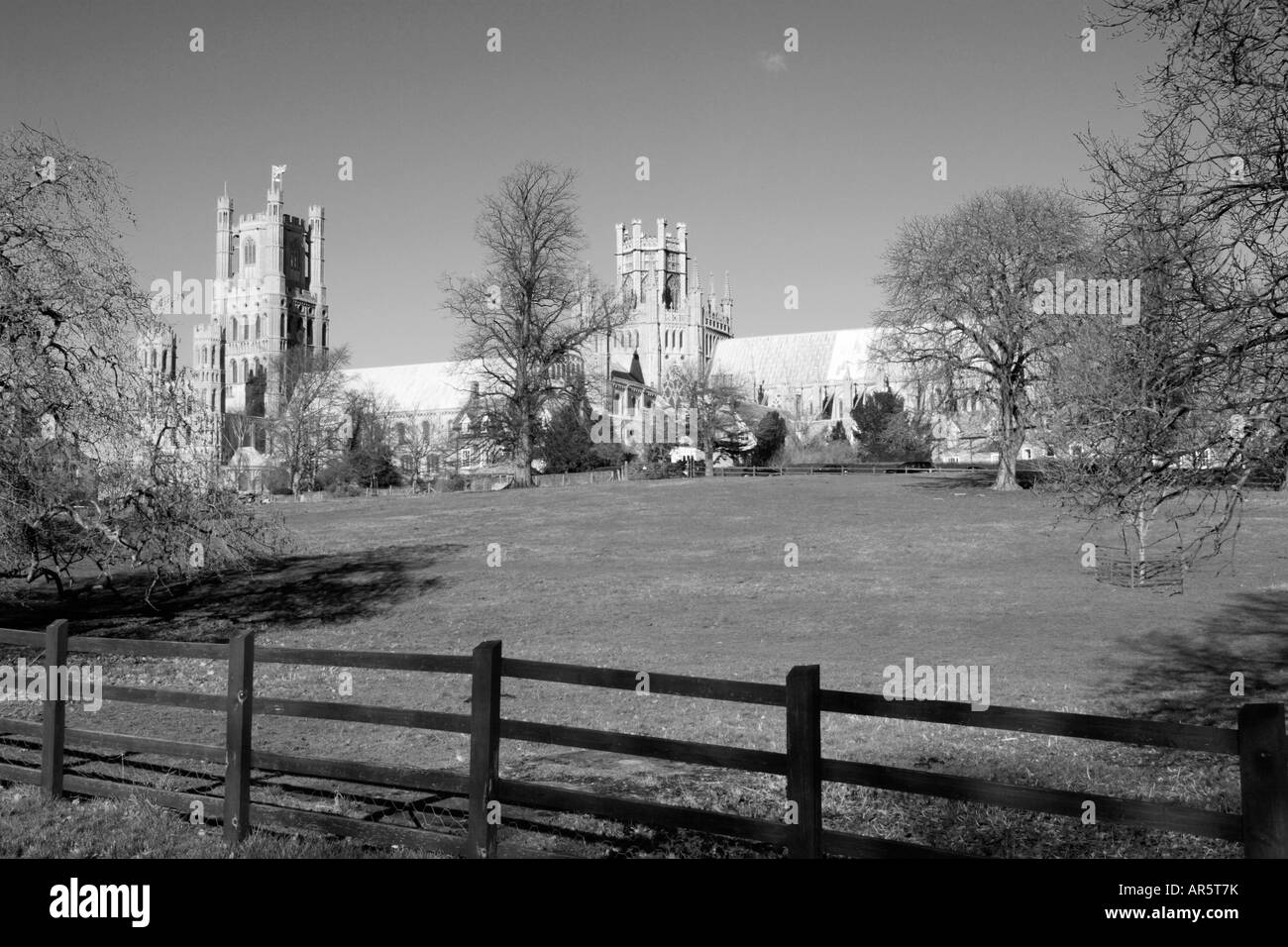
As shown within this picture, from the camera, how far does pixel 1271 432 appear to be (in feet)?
32.7

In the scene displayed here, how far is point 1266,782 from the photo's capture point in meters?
4.66

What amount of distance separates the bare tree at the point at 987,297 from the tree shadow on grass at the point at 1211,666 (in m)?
21.8

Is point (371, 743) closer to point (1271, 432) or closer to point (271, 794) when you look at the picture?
point (271, 794)

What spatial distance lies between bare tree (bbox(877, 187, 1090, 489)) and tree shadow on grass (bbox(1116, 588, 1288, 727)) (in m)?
21.8

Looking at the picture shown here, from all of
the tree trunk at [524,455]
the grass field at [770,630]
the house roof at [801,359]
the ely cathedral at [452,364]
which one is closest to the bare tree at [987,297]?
the grass field at [770,630]

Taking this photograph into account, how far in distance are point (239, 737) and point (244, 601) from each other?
17166 millimetres

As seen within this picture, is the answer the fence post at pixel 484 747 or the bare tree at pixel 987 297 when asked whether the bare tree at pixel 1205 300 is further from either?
the bare tree at pixel 987 297

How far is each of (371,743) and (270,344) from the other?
143345 mm

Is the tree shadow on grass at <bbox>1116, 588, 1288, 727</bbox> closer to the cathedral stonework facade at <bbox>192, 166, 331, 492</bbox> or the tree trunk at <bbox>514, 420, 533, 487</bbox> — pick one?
the tree trunk at <bbox>514, 420, 533, 487</bbox>

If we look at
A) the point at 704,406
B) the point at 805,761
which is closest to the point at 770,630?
the point at 805,761

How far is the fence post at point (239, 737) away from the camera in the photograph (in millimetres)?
7156

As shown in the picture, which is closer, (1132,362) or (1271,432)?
(1271,432)
